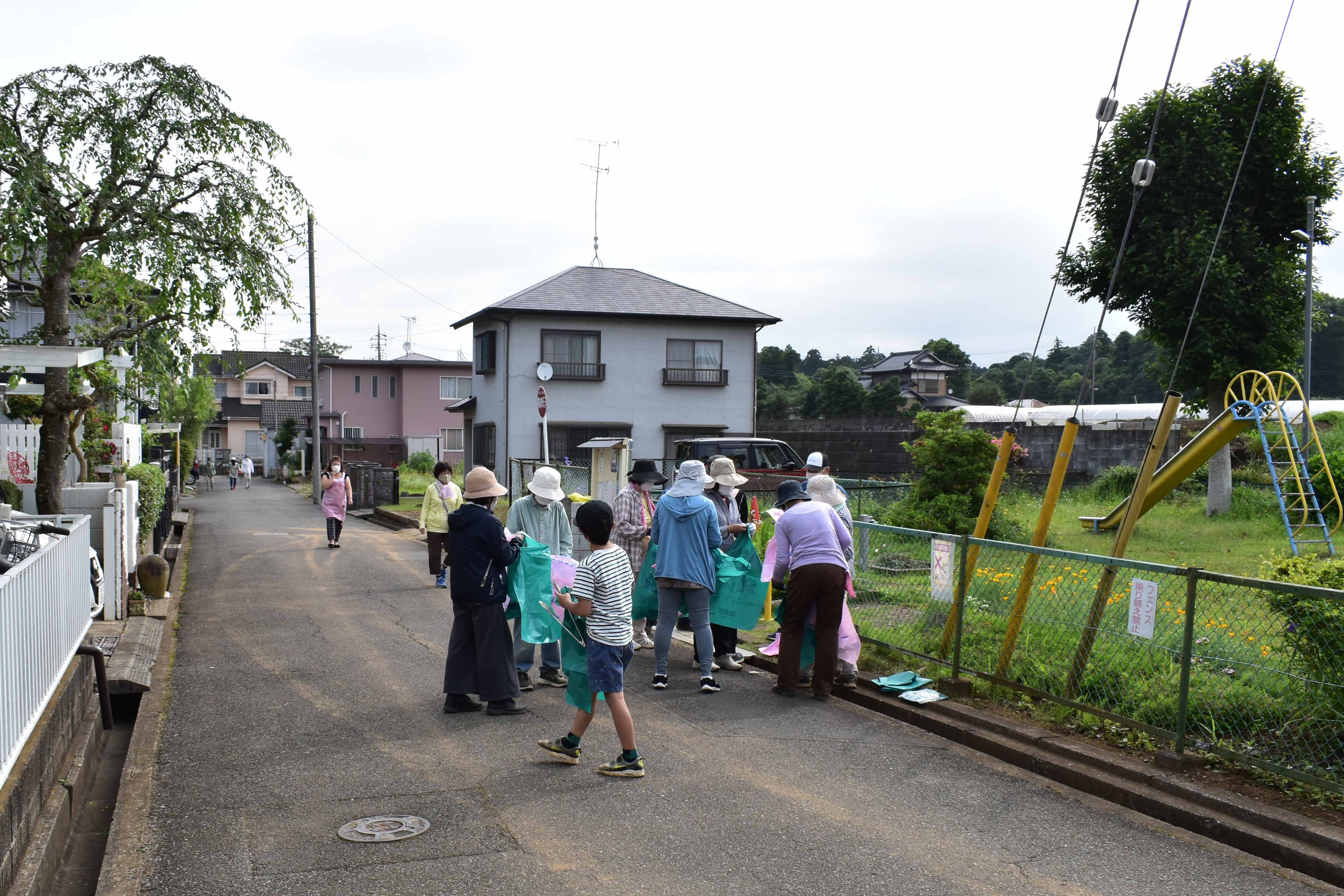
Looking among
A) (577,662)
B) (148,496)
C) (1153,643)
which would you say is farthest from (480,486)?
(148,496)

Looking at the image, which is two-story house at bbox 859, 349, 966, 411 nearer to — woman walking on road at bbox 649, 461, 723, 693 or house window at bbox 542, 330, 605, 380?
house window at bbox 542, 330, 605, 380

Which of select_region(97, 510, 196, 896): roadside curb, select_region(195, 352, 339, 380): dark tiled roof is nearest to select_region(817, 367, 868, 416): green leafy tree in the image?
select_region(195, 352, 339, 380): dark tiled roof

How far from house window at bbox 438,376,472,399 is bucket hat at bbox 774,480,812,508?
45.5 m

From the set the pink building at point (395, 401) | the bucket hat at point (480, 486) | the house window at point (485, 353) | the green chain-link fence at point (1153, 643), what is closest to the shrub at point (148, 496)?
the bucket hat at point (480, 486)

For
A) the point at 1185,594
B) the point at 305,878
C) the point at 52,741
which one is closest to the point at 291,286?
the point at 52,741

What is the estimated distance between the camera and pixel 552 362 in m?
30.0

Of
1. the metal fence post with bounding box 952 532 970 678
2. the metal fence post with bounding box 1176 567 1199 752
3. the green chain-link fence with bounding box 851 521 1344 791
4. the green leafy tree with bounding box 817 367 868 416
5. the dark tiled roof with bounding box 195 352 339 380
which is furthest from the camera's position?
the dark tiled roof with bounding box 195 352 339 380

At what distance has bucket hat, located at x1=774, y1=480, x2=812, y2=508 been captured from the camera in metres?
8.41

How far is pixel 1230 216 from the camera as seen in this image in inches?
710

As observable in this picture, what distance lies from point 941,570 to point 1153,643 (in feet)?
6.76

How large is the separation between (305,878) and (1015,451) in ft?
47.4

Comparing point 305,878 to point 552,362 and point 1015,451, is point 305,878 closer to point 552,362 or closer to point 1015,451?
point 1015,451

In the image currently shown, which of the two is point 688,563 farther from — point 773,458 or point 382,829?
point 773,458

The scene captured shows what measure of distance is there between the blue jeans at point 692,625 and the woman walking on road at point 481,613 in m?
1.37
